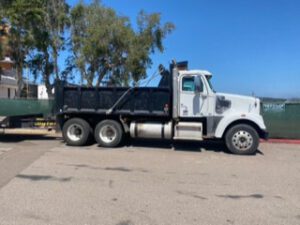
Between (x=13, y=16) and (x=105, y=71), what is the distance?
38.7 feet

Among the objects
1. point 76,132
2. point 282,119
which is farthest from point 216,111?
point 282,119

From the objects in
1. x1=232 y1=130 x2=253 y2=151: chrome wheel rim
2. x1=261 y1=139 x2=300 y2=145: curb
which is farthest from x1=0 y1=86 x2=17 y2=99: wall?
x1=232 y1=130 x2=253 y2=151: chrome wheel rim

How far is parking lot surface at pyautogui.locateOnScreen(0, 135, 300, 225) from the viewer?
533 centimetres

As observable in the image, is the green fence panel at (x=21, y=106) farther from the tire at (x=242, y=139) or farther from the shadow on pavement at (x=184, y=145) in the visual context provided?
the tire at (x=242, y=139)

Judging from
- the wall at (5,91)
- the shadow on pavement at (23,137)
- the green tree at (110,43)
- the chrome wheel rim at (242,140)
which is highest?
the green tree at (110,43)

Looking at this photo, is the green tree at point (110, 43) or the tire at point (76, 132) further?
→ the green tree at point (110, 43)

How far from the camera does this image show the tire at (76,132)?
40.9 feet

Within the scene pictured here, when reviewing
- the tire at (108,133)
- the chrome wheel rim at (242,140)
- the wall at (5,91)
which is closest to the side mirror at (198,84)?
the chrome wheel rim at (242,140)

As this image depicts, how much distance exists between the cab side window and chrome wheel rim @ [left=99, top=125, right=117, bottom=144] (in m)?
2.86

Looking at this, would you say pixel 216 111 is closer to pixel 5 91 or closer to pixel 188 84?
pixel 188 84

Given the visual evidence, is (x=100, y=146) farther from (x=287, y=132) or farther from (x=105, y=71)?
(x=105, y=71)

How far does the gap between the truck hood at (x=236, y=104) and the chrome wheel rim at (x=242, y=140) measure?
74cm

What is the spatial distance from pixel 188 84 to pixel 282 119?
19.2 feet

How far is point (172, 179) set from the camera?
770cm
